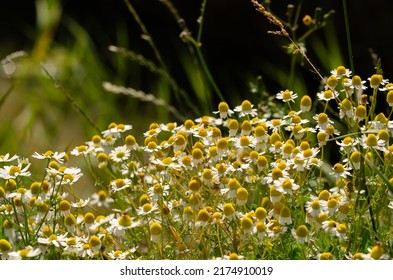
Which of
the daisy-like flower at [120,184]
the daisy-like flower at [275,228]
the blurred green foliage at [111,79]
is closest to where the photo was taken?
the daisy-like flower at [275,228]

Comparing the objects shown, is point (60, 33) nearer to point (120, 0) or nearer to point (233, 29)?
point (120, 0)

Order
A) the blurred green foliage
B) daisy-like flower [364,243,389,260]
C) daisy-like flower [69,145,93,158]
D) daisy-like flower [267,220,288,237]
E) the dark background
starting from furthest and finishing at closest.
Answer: the dark background
the blurred green foliage
daisy-like flower [69,145,93,158]
daisy-like flower [267,220,288,237]
daisy-like flower [364,243,389,260]

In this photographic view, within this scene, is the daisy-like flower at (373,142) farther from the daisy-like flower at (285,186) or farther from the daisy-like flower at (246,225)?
the daisy-like flower at (246,225)

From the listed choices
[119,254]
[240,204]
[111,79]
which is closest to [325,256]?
[240,204]

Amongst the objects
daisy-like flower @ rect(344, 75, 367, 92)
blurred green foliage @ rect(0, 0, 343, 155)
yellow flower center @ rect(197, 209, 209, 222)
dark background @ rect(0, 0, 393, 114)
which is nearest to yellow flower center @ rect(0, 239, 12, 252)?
yellow flower center @ rect(197, 209, 209, 222)

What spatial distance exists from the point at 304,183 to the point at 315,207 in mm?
146

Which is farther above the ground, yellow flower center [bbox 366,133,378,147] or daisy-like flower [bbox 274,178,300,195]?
yellow flower center [bbox 366,133,378,147]

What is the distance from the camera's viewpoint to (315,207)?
4.69ft

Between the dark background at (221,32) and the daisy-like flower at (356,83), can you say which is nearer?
the daisy-like flower at (356,83)

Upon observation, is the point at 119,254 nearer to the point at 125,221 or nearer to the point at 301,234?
the point at 125,221

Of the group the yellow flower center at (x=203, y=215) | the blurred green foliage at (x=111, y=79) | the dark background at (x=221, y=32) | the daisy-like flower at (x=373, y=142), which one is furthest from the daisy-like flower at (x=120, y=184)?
the dark background at (x=221, y=32)

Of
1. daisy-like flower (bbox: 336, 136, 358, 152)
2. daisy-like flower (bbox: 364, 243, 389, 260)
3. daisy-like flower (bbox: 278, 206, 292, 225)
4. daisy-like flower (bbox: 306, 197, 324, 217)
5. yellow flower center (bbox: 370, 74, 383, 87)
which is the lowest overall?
daisy-like flower (bbox: 364, 243, 389, 260)

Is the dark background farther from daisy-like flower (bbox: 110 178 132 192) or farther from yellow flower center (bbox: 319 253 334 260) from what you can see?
yellow flower center (bbox: 319 253 334 260)
